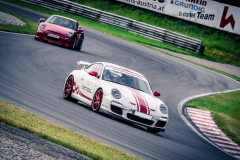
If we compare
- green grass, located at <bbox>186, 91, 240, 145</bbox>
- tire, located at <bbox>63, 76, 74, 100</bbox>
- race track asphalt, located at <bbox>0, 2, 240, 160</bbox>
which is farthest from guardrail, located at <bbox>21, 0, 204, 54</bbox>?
tire, located at <bbox>63, 76, 74, 100</bbox>

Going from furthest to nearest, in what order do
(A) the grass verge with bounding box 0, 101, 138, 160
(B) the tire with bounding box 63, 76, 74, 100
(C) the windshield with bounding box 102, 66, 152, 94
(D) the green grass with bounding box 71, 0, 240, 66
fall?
(D) the green grass with bounding box 71, 0, 240, 66 → (B) the tire with bounding box 63, 76, 74, 100 → (C) the windshield with bounding box 102, 66, 152, 94 → (A) the grass verge with bounding box 0, 101, 138, 160

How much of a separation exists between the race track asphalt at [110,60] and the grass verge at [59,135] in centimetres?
58

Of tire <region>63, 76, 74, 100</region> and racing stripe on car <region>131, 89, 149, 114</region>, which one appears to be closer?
racing stripe on car <region>131, 89, 149, 114</region>

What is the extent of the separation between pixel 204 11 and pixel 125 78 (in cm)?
2883

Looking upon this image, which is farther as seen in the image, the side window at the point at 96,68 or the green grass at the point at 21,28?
the green grass at the point at 21,28

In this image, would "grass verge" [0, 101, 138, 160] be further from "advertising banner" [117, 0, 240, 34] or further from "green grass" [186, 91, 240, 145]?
"advertising banner" [117, 0, 240, 34]

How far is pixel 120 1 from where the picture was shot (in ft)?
141

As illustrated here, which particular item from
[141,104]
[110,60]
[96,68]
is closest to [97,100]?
[141,104]

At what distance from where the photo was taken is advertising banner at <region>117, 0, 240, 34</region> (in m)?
37.5

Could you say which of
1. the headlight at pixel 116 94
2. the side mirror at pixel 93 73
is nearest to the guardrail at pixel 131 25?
the side mirror at pixel 93 73

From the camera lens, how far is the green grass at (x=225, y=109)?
45.0 feet

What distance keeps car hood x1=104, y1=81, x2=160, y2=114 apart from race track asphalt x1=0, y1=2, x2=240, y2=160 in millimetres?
517

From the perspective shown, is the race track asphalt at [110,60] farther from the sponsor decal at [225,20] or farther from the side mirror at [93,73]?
the sponsor decal at [225,20]

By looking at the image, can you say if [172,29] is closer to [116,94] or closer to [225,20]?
[225,20]
